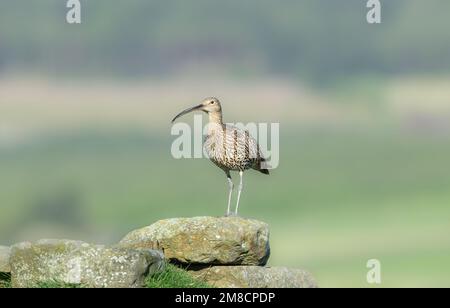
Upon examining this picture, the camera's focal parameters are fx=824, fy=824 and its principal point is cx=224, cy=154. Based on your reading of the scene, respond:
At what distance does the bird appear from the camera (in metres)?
18.1

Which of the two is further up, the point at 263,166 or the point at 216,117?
the point at 216,117

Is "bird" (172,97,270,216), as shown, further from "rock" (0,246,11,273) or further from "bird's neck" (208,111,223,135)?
"rock" (0,246,11,273)

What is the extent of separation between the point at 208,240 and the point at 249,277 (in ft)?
3.67

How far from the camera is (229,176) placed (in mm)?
18656

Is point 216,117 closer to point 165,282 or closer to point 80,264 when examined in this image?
point 165,282

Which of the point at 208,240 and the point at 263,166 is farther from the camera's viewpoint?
the point at 263,166

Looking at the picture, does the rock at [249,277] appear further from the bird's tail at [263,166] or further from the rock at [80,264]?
the bird's tail at [263,166]

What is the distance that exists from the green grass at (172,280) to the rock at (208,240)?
617 millimetres

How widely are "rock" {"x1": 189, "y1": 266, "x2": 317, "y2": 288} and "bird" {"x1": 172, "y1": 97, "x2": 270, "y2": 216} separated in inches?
57.9

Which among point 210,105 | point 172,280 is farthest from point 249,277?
point 210,105

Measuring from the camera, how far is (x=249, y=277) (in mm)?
16688

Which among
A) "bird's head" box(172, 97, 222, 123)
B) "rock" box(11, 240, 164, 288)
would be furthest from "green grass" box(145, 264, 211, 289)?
"bird's head" box(172, 97, 222, 123)
